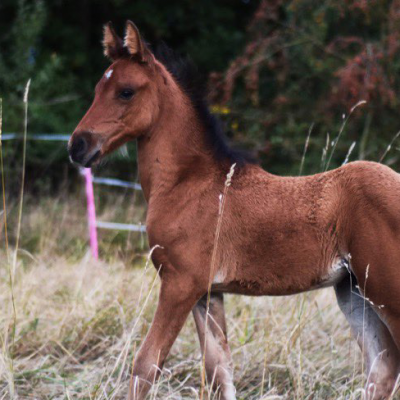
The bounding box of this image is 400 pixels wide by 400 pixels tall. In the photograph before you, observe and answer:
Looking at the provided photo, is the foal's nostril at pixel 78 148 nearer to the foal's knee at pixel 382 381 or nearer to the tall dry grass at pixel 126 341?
the tall dry grass at pixel 126 341

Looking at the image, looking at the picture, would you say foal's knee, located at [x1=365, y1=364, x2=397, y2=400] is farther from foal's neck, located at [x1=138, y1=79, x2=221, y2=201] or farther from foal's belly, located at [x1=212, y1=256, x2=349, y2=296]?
foal's neck, located at [x1=138, y1=79, x2=221, y2=201]

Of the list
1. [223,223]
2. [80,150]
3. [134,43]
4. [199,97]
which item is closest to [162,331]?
[223,223]

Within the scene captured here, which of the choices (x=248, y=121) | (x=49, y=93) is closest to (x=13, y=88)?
(x=49, y=93)

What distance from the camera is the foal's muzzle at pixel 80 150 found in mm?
3014

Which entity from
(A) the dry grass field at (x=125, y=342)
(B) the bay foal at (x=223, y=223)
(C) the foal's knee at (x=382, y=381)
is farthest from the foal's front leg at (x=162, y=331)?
(C) the foal's knee at (x=382, y=381)

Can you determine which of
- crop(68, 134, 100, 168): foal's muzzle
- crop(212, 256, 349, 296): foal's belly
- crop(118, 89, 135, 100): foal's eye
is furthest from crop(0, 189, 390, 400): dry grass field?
crop(118, 89, 135, 100): foal's eye

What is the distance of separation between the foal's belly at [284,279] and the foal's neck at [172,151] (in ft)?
1.83

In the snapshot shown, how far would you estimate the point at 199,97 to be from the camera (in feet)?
10.9

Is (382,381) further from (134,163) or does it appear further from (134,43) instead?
(134,163)

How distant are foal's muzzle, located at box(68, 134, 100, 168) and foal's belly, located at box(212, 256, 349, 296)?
2.83 feet

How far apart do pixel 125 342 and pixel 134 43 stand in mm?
2039

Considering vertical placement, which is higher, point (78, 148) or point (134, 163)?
point (78, 148)

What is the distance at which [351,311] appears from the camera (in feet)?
10.7

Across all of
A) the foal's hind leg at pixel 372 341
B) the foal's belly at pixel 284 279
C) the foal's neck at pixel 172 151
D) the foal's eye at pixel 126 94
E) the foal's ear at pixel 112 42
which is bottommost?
the foal's hind leg at pixel 372 341
